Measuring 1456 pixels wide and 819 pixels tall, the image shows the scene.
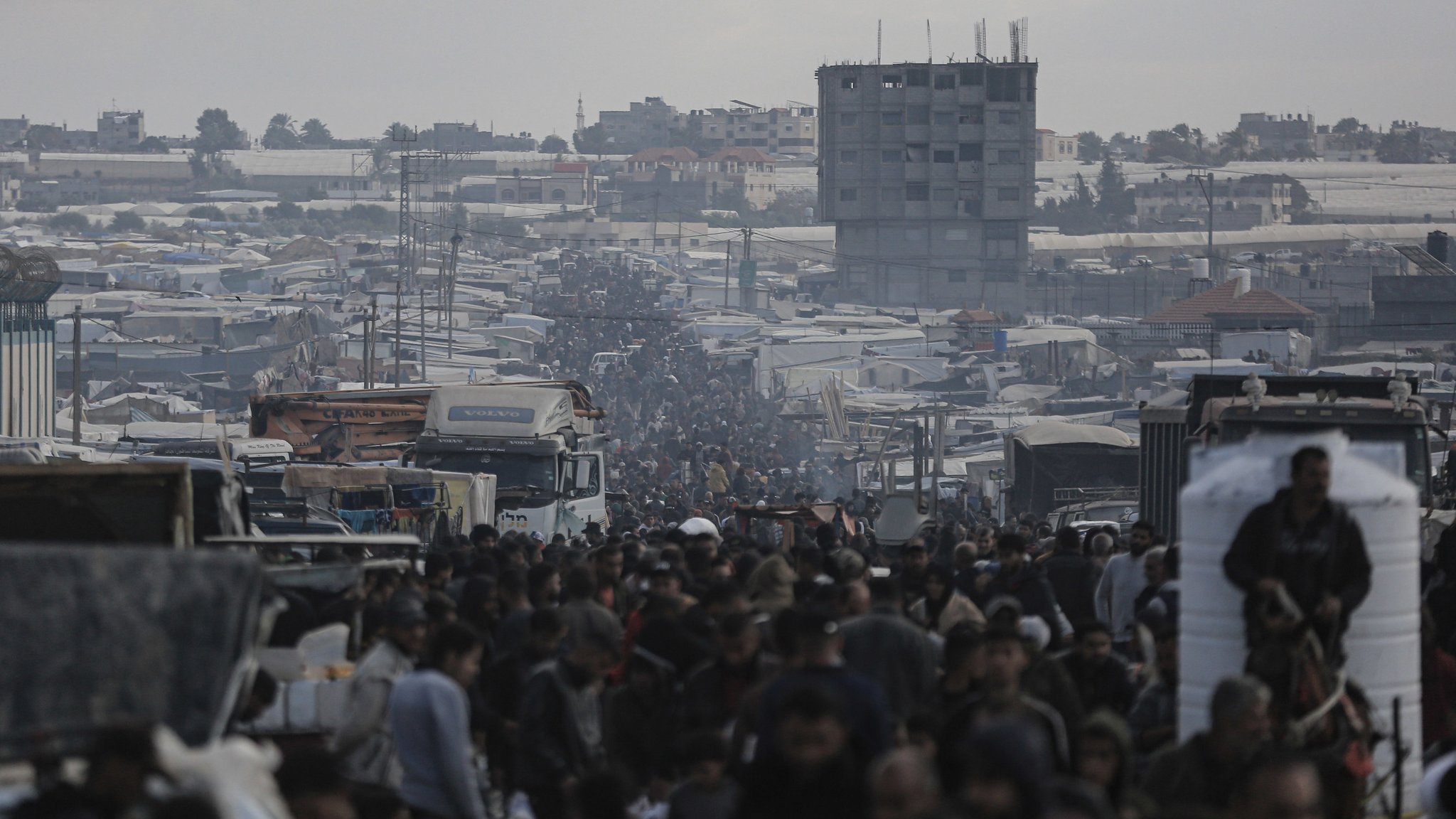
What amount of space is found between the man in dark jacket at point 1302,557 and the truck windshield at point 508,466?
Answer: 17548mm

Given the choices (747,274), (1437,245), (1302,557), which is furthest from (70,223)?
(1302,557)

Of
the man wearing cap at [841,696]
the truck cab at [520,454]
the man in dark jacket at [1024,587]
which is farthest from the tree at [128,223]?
the man wearing cap at [841,696]

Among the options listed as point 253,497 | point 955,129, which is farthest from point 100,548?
point 955,129

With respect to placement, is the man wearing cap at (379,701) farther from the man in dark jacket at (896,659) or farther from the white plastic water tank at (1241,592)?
the white plastic water tank at (1241,592)

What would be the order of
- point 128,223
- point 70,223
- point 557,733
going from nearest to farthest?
point 557,733
point 70,223
point 128,223

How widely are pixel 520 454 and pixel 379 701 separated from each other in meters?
17.5

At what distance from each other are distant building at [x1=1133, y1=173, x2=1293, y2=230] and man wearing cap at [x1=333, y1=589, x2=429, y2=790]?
155300 millimetres

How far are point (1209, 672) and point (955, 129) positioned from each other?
103 m

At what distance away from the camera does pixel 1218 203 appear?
6841 inches

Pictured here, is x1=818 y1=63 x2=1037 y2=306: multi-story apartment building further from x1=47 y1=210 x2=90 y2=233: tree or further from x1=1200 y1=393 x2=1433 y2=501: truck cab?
x1=1200 y1=393 x2=1433 y2=501: truck cab

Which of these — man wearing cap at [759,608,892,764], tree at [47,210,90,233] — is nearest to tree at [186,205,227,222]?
tree at [47,210,90,233]

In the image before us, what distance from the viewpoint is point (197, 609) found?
556cm

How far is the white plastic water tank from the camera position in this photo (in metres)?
7.28

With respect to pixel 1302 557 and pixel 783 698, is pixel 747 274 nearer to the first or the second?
pixel 1302 557
